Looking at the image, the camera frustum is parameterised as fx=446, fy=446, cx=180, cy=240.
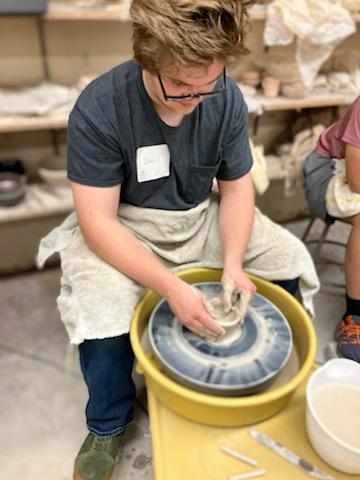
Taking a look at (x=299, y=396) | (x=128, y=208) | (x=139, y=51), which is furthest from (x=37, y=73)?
(x=299, y=396)

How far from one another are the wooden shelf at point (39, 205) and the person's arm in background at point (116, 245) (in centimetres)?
70

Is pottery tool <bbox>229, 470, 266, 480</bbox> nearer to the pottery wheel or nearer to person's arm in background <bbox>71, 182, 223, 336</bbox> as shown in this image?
the pottery wheel

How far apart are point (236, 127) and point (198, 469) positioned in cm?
82

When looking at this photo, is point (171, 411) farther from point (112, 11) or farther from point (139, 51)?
point (112, 11)

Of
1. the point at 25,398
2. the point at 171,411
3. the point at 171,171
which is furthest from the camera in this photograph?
the point at 25,398

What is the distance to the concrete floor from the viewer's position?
130cm

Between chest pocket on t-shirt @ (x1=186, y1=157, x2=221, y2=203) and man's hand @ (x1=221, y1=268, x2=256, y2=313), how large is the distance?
0.78 feet

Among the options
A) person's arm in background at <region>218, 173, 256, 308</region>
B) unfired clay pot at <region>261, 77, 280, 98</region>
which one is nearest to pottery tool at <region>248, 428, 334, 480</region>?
person's arm in background at <region>218, 173, 256, 308</region>

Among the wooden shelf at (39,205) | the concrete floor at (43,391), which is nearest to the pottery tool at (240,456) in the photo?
the concrete floor at (43,391)

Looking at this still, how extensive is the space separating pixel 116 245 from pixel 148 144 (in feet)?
0.86

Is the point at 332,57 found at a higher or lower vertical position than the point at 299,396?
higher

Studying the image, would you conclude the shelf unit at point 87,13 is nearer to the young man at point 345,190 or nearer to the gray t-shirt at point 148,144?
the gray t-shirt at point 148,144

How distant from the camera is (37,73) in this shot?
1.80 m

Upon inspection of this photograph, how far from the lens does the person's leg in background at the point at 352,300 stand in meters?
1.48
